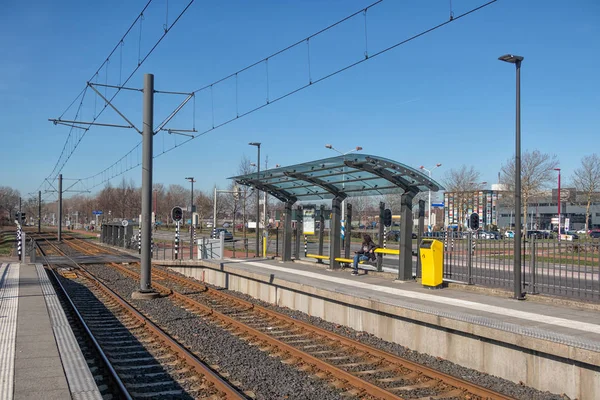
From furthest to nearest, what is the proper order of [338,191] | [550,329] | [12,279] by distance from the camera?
[12,279] < [338,191] < [550,329]

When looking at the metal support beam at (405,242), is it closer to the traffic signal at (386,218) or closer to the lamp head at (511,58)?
the traffic signal at (386,218)

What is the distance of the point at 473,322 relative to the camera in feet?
26.5

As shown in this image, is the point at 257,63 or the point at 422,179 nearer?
the point at 422,179

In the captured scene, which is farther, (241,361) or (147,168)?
(147,168)

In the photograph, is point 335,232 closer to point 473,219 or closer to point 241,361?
point 241,361

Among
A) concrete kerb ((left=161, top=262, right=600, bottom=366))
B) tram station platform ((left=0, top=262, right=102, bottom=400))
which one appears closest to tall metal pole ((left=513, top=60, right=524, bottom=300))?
concrete kerb ((left=161, top=262, right=600, bottom=366))

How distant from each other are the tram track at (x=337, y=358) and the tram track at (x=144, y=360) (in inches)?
59.2

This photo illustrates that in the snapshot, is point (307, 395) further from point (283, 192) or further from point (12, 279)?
point (12, 279)

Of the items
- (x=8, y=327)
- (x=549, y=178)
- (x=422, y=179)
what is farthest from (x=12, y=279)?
(x=549, y=178)

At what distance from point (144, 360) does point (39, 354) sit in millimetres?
1725

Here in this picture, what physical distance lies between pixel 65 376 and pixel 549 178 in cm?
3688

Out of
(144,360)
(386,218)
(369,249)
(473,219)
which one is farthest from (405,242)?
(473,219)

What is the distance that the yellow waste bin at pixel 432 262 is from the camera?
40.3 ft

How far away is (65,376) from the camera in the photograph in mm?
6637
